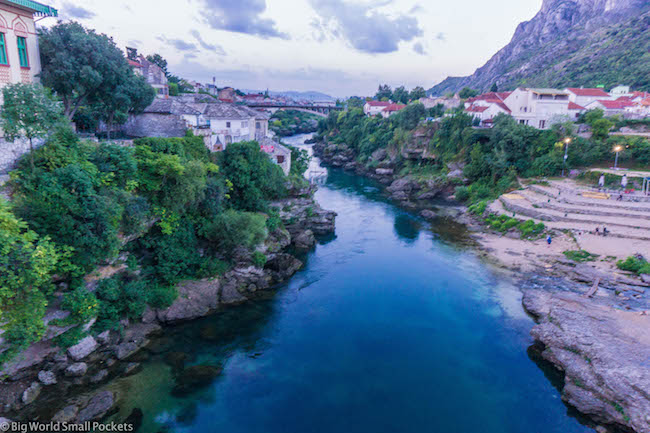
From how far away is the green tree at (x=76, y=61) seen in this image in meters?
19.7

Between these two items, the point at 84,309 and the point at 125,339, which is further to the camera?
the point at 125,339

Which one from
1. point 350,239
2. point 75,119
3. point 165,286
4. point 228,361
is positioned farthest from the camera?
point 350,239

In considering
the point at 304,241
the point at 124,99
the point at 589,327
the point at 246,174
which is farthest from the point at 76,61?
the point at 589,327

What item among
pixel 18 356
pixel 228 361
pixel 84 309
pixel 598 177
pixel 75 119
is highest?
pixel 75 119

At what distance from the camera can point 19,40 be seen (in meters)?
18.9

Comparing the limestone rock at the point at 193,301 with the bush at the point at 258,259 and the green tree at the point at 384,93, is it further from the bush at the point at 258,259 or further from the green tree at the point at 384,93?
the green tree at the point at 384,93

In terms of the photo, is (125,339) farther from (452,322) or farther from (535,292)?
(535,292)

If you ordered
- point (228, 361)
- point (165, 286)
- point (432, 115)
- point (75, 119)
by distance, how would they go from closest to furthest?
1. point (228, 361)
2. point (165, 286)
3. point (75, 119)
4. point (432, 115)

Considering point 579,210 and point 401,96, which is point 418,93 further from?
point 579,210

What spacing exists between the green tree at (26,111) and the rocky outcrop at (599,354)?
25.8m

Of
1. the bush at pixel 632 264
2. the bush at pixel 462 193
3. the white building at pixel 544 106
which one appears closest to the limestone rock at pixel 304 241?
the bush at pixel 632 264

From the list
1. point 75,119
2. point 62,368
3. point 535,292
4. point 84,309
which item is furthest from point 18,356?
point 535,292

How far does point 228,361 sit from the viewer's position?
1702 centimetres

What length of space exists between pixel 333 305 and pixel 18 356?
50.0 ft
